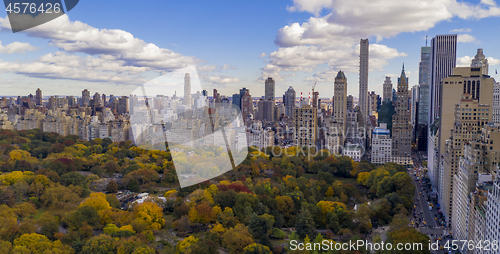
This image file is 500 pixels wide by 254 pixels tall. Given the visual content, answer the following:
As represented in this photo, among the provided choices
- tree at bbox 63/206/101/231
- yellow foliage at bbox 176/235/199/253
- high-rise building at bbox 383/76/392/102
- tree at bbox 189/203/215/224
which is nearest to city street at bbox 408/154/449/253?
tree at bbox 189/203/215/224

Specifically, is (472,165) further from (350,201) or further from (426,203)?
(426,203)

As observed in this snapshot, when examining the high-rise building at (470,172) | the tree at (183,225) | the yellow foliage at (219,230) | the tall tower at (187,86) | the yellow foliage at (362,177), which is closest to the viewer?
the tall tower at (187,86)

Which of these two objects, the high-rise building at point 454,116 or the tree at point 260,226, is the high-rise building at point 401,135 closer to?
the high-rise building at point 454,116

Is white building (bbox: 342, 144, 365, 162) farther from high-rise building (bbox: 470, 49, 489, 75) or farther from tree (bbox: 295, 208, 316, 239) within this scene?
tree (bbox: 295, 208, 316, 239)

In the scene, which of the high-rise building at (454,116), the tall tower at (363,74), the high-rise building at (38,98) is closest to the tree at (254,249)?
the high-rise building at (454,116)

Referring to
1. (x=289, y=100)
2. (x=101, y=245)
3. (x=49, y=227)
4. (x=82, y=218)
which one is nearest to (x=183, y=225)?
(x=101, y=245)

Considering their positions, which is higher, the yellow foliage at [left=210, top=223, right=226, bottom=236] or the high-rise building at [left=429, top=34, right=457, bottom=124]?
the high-rise building at [left=429, top=34, right=457, bottom=124]

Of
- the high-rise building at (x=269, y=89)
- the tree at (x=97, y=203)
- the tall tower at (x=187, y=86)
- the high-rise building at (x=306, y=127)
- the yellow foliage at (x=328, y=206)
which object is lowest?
the yellow foliage at (x=328, y=206)
